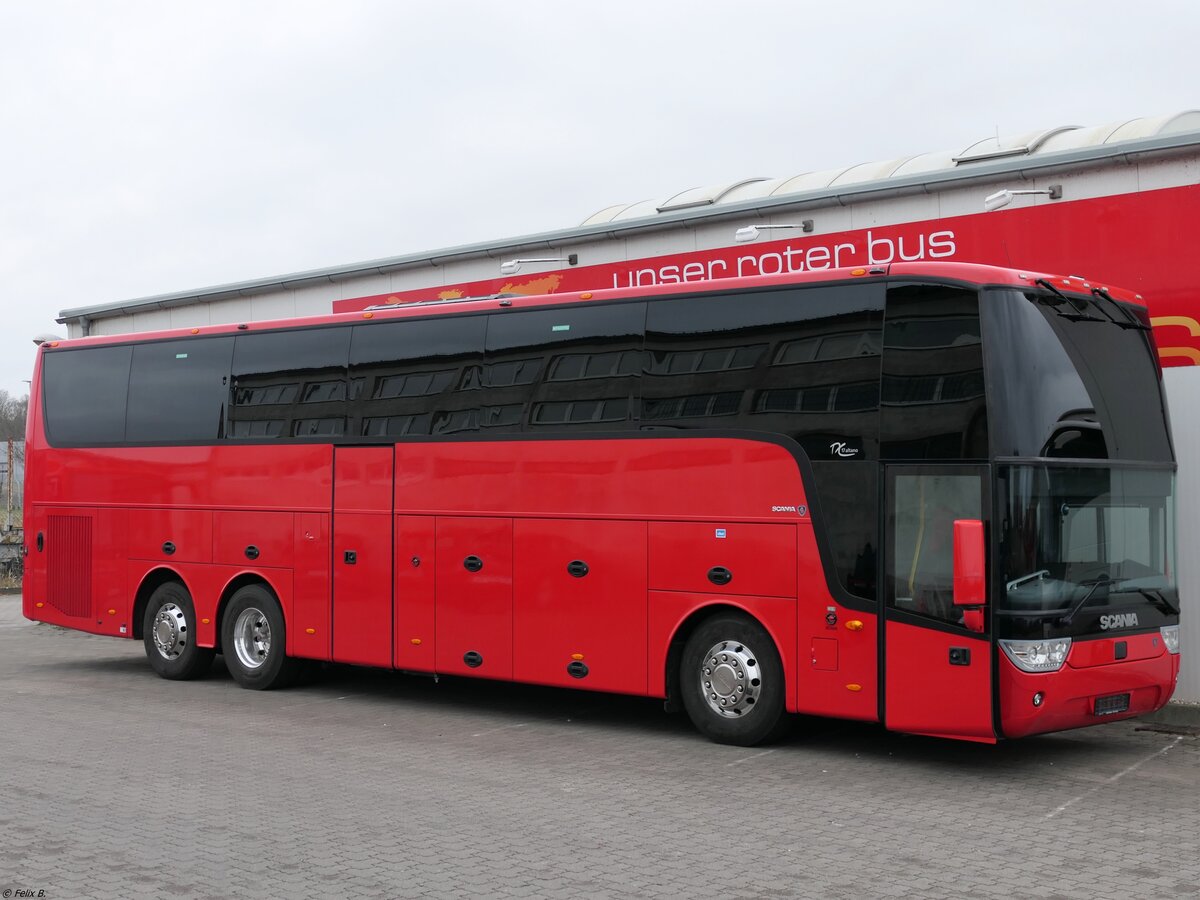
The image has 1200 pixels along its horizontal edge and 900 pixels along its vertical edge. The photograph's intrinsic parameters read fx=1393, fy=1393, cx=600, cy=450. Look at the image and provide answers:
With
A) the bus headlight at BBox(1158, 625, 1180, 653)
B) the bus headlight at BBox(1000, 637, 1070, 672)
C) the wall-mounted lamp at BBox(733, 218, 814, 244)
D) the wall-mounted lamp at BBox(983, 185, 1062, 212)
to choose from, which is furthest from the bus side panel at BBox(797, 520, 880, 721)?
the wall-mounted lamp at BBox(733, 218, 814, 244)

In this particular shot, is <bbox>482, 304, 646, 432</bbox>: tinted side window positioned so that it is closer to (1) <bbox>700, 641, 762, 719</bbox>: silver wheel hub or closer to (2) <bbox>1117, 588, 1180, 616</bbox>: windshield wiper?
(1) <bbox>700, 641, 762, 719</bbox>: silver wheel hub

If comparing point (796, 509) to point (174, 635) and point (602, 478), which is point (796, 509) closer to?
point (602, 478)

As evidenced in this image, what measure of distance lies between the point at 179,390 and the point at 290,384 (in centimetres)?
175

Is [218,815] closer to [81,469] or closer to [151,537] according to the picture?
[151,537]

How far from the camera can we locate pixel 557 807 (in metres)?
8.57

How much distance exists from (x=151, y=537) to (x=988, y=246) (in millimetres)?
9218

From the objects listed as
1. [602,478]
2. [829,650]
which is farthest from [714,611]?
[602,478]

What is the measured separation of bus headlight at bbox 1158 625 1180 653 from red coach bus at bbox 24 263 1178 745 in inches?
3.5

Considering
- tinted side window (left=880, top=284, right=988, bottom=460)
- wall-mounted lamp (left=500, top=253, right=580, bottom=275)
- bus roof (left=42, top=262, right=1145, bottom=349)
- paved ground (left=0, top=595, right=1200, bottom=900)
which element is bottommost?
paved ground (left=0, top=595, right=1200, bottom=900)

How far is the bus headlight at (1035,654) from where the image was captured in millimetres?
9133

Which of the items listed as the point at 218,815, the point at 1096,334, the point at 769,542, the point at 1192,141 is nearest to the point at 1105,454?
the point at 1096,334

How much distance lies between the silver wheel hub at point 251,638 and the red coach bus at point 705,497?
3 centimetres

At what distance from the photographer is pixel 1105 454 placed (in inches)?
388

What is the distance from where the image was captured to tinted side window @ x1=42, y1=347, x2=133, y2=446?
50.6 feet
